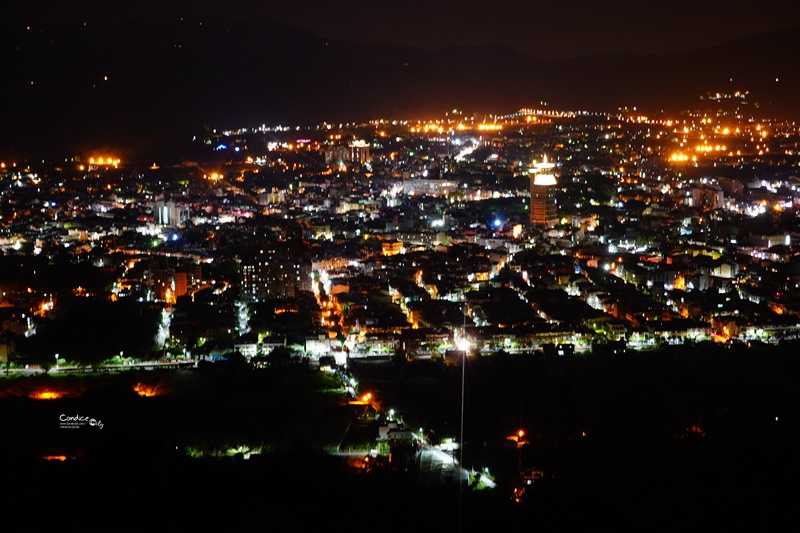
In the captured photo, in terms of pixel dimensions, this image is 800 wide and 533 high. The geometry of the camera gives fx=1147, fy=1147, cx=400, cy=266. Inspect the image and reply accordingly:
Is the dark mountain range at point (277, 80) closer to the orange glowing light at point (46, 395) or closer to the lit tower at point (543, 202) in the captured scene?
the lit tower at point (543, 202)

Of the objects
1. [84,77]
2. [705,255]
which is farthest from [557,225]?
[84,77]

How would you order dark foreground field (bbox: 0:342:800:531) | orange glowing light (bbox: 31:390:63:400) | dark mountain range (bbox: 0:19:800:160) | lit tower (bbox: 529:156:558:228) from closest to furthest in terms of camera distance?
1. dark foreground field (bbox: 0:342:800:531)
2. orange glowing light (bbox: 31:390:63:400)
3. lit tower (bbox: 529:156:558:228)
4. dark mountain range (bbox: 0:19:800:160)

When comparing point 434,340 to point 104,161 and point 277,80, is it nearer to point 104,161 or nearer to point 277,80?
point 104,161

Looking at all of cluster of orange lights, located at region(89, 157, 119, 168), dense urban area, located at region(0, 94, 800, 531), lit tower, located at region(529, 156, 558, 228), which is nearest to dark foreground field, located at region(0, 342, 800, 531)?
dense urban area, located at region(0, 94, 800, 531)

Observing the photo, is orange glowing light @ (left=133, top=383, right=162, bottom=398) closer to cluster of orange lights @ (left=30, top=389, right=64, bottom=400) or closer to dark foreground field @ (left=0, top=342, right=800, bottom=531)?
dark foreground field @ (left=0, top=342, right=800, bottom=531)

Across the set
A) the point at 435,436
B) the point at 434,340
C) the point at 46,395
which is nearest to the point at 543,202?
the point at 434,340

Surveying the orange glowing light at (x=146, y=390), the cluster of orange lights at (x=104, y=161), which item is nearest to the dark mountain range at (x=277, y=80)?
the cluster of orange lights at (x=104, y=161)
